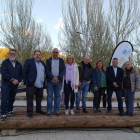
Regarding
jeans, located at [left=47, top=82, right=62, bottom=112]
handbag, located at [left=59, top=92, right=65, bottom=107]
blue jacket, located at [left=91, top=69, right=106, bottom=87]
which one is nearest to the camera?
jeans, located at [left=47, top=82, right=62, bottom=112]

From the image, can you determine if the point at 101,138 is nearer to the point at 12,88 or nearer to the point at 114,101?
the point at 12,88

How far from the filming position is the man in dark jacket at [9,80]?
3.51 m

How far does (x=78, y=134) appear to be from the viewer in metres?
3.62

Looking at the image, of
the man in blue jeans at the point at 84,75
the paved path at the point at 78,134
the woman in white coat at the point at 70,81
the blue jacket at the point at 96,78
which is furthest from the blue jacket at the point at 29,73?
the blue jacket at the point at 96,78

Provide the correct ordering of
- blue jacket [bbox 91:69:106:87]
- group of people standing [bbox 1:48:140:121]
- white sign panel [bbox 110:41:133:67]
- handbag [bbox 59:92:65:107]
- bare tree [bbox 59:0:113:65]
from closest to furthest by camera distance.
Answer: group of people standing [bbox 1:48:140:121] < handbag [bbox 59:92:65:107] < blue jacket [bbox 91:69:106:87] < white sign panel [bbox 110:41:133:67] < bare tree [bbox 59:0:113:65]

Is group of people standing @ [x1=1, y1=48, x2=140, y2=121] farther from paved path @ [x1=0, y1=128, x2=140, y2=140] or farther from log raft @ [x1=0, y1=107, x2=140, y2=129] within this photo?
paved path @ [x1=0, y1=128, x2=140, y2=140]

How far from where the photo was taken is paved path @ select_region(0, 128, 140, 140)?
3.38m

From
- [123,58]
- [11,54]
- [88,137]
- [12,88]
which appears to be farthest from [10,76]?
[123,58]

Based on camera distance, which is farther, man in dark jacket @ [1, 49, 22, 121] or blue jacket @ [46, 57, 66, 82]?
blue jacket @ [46, 57, 66, 82]

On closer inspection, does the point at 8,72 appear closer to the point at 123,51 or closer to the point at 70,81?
the point at 70,81

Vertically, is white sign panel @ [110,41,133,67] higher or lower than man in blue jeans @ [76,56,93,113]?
higher

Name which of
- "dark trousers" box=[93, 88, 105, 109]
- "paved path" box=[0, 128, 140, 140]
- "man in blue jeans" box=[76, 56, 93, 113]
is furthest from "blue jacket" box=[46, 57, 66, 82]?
"paved path" box=[0, 128, 140, 140]

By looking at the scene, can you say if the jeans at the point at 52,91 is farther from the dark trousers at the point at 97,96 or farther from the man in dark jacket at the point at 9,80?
the dark trousers at the point at 97,96

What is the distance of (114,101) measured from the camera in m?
8.75
